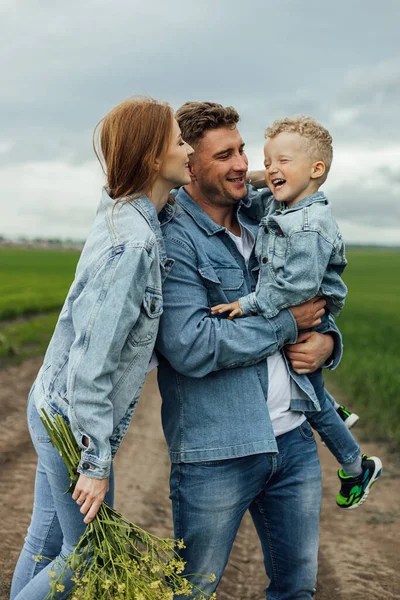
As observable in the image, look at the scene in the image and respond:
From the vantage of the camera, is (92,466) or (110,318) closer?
(110,318)

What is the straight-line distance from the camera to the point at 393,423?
834 centimetres

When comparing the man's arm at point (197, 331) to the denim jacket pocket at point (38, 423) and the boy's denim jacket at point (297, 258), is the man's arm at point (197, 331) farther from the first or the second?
the denim jacket pocket at point (38, 423)

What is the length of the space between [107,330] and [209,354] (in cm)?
44

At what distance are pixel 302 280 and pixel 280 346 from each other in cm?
27

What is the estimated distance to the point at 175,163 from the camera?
2652 millimetres

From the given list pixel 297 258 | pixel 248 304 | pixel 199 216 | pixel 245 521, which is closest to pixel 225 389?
pixel 248 304

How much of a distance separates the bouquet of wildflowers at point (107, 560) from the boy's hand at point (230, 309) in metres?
0.71

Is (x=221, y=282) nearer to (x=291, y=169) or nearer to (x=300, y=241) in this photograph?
(x=300, y=241)

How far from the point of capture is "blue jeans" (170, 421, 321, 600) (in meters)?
2.88

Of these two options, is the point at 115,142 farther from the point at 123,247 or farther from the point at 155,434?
the point at 155,434

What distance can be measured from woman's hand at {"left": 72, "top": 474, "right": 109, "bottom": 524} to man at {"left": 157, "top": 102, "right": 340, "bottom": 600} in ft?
1.36

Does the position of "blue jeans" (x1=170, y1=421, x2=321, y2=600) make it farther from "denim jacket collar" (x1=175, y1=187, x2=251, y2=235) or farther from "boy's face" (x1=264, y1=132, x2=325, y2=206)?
"boy's face" (x1=264, y1=132, x2=325, y2=206)

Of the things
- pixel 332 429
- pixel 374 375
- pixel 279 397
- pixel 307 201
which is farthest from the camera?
pixel 374 375

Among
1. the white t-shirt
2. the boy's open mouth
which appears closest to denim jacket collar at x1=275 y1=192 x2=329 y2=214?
the boy's open mouth
